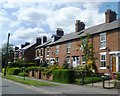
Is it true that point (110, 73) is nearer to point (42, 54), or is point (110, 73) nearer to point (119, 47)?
point (119, 47)

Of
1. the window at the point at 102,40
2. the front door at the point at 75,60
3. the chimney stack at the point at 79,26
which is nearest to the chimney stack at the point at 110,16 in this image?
the window at the point at 102,40

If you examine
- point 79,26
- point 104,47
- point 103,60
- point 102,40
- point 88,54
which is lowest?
point 103,60

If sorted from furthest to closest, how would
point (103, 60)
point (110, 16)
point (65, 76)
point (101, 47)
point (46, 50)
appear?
1. point (46, 50)
2. point (110, 16)
3. point (101, 47)
4. point (103, 60)
5. point (65, 76)

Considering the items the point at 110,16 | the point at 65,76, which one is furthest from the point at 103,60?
the point at 65,76

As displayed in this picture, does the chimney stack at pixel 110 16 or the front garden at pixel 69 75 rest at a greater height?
the chimney stack at pixel 110 16

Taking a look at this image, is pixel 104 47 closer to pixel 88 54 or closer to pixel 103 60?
pixel 103 60

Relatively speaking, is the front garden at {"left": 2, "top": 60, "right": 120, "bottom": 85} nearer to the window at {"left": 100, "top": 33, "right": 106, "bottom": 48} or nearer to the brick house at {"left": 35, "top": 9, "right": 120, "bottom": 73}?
the brick house at {"left": 35, "top": 9, "right": 120, "bottom": 73}

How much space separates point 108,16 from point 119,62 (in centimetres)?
874

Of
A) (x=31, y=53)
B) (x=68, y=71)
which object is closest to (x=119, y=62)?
(x=68, y=71)

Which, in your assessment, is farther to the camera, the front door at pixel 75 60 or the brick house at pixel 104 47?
the front door at pixel 75 60

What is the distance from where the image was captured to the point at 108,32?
121ft

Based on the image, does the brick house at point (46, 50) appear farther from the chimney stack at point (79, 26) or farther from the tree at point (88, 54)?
the tree at point (88, 54)

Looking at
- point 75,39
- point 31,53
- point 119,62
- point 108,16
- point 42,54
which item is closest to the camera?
point 119,62

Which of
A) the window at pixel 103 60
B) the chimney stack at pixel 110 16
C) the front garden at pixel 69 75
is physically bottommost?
the front garden at pixel 69 75
